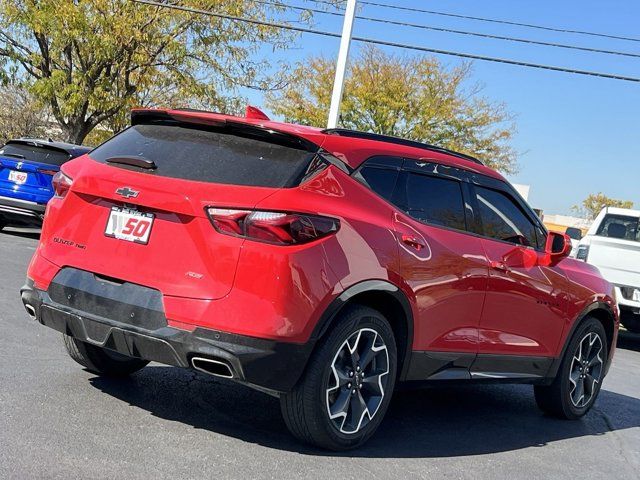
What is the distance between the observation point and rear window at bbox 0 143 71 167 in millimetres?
13391

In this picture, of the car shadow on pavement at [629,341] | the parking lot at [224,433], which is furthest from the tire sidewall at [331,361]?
the car shadow on pavement at [629,341]

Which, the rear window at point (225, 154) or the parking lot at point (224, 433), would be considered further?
the rear window at point (225, 154)

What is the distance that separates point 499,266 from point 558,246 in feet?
2.88

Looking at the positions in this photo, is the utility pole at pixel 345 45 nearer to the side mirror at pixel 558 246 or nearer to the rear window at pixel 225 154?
the side mirror at pixel 558 246

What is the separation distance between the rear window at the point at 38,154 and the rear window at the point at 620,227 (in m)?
8.79

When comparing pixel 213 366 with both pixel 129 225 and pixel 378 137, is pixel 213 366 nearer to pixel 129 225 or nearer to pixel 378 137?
pixel 129 225

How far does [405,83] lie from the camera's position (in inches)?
1575

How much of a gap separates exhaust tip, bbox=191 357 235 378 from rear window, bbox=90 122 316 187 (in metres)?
0.89

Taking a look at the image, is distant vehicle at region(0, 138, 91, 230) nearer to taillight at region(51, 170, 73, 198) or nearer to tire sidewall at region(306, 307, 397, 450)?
taillight at region(51, 170, 73, 198)

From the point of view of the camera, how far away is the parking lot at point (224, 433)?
12.9 ft

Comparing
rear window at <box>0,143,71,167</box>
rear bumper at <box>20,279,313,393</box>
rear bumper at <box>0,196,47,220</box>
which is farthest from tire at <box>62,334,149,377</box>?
rear window at <box>0,143,71,167</box>

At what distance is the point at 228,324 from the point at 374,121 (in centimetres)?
3731

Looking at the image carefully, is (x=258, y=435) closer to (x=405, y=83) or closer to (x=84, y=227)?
(x=84, y=227)

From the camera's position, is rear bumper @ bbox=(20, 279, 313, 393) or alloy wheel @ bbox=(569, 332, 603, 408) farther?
alloy wheel @ bbox=(569, 332, 603, 408)
